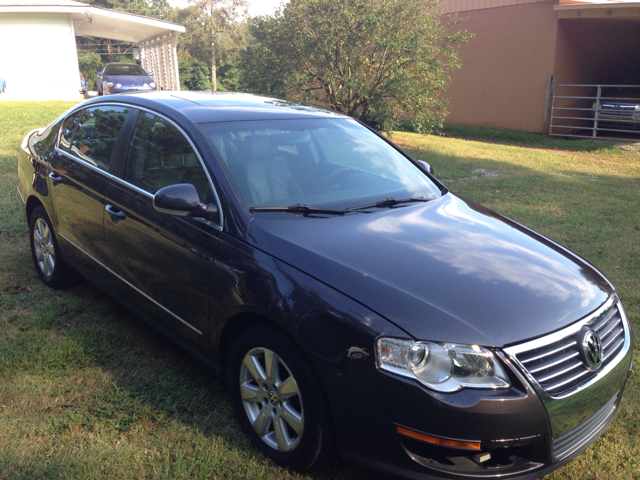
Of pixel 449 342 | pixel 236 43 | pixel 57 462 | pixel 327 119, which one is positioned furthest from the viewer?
pixel 236 43

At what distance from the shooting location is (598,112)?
15.7 m

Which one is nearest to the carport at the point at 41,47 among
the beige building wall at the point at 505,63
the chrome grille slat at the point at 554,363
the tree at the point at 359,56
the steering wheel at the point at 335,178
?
the tree at the point at 359,56

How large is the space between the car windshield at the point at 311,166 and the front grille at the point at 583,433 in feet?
4.95

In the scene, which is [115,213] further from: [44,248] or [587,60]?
[587,60]

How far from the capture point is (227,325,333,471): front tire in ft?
7.85

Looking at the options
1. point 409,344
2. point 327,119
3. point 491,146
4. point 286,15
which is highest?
point 286,15

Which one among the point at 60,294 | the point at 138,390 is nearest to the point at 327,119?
the point at 138,390

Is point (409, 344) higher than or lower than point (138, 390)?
higher

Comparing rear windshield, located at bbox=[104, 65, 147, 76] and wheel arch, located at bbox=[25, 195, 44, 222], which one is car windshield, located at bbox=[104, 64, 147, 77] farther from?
wheel arch, located at bbox=[25, 195, 44, 222]

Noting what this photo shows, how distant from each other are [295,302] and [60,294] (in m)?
2.89

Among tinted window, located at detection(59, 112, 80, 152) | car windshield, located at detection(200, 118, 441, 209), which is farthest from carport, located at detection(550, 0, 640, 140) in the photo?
tinted window, located at detection(59, 112, 80, 152)

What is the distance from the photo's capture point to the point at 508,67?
16625 millimetres

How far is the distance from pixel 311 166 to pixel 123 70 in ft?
69.7

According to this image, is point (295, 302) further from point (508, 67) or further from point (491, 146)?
point (508, 67)
